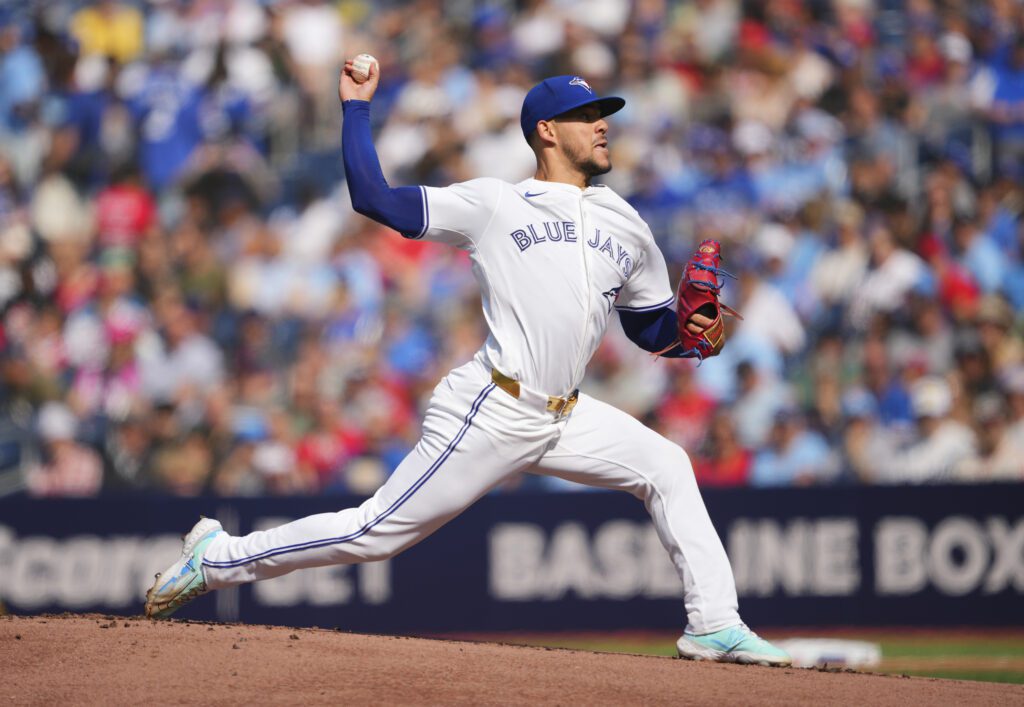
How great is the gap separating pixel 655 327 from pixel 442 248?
225 inches

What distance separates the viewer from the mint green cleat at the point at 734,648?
17.3ft

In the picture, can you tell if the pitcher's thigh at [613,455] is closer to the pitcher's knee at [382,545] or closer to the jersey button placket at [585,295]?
the jersey button placket at [585,295]

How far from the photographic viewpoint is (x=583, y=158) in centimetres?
529

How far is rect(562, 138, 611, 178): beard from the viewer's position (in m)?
5.29

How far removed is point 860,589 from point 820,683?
169 inches

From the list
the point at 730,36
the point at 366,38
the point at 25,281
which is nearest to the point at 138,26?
the point at 366,38

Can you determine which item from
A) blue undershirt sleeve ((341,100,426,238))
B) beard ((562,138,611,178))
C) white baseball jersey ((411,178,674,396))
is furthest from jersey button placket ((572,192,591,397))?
blue undershirt sleeve ((341,100,426,238))

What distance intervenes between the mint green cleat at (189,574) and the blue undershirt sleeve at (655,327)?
71.0 inches

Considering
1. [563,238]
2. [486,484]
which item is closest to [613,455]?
[486,484]

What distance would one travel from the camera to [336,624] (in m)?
9.19

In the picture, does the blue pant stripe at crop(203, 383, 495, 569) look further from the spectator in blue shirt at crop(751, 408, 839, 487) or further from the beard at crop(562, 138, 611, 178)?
the spectator in blue shirt at crop(751, 408, 839, 487)

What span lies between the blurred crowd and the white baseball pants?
14.2 feet

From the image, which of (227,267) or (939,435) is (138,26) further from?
(939,435)

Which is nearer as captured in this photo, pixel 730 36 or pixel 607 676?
pixel 607 676
